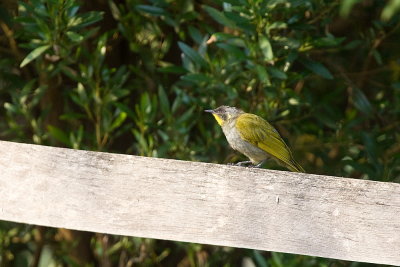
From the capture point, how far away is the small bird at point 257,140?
3.36 metres

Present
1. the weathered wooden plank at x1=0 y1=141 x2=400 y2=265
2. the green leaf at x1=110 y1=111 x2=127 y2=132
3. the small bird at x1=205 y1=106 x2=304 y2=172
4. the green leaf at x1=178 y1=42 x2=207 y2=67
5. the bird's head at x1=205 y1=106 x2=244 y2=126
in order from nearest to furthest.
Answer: the weathered wooden plank at x1=0 y1=141 x2=400 y2=265 < the small bird at x1=205 y1=106 x2=304 y2=172 < the bird's head at x1=205 y1=106 x2=244 y2=126 < the green leaf at x1=178 y1=42 x2=207 y2=67 < the green leaf at x1=110 y1=111 x2=127 y2=132

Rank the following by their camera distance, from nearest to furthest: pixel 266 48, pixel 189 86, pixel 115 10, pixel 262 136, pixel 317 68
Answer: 1. pixel 262 136
2. pixel 266 48
3. pixel 317 68
4. pixel 189 86
5. pixel 115 10

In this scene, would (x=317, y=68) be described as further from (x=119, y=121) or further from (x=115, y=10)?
(x=115, y=10)

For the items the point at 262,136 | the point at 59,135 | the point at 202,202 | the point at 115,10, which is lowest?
the point at 59,135

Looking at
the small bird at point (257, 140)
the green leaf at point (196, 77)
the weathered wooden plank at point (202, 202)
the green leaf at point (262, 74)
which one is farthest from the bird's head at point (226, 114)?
the weathered wooden plank at point (202, 202)

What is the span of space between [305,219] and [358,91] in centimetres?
258

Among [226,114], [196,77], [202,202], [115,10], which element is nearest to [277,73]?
[226,114]

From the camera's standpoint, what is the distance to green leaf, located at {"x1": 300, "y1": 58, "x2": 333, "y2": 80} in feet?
12.9

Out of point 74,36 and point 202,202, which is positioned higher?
point 202,202

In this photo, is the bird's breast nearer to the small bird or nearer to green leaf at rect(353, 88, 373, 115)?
the small bird

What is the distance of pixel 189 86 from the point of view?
4332 millimetres

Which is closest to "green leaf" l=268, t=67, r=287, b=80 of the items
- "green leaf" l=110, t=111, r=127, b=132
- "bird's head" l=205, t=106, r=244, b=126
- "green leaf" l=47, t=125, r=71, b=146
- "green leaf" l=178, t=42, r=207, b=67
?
"bird's head" l=205, t=106, r=244, b=126

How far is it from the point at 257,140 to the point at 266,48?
1.53ft

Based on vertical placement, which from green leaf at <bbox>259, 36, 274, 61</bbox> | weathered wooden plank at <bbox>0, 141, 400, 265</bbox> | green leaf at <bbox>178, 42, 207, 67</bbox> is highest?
weathered wooden plank at <bbox>0, 141, 400, 265</bbox>
